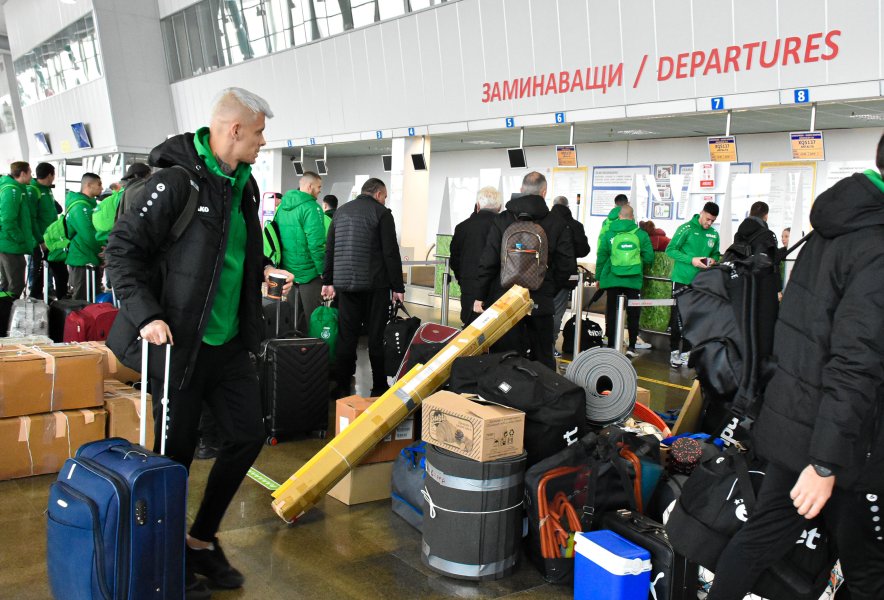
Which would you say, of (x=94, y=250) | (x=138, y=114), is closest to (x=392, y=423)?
(x=94, y=250)

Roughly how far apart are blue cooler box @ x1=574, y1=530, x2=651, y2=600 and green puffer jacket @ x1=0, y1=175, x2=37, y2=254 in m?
6.96

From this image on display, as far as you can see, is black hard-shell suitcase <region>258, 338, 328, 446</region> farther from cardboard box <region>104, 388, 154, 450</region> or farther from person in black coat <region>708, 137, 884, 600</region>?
person in black coat <region>708, 137, 884, 600</region>

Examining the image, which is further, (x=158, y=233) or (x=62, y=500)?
(x=158, y=233)

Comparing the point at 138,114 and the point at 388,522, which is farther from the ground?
the point at 138,114

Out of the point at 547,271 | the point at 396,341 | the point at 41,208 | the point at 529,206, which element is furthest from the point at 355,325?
the point at 41,208

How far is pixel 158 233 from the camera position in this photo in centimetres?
266

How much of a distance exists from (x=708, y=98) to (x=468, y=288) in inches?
168

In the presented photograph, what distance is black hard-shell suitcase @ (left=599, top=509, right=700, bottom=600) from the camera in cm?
284

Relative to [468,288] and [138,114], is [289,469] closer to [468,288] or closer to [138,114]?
[468,288]

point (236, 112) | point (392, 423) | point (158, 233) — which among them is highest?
point (236, 112)

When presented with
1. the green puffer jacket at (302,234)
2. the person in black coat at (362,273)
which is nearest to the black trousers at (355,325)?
the person in black coat at (362,273)

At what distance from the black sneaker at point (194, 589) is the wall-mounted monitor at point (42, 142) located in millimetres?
25566

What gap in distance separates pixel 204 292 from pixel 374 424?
1.37m

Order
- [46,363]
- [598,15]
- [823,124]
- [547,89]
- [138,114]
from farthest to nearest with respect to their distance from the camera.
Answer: [138,114]
[823,124]
[547,89]
[598,15]
[46,363]
